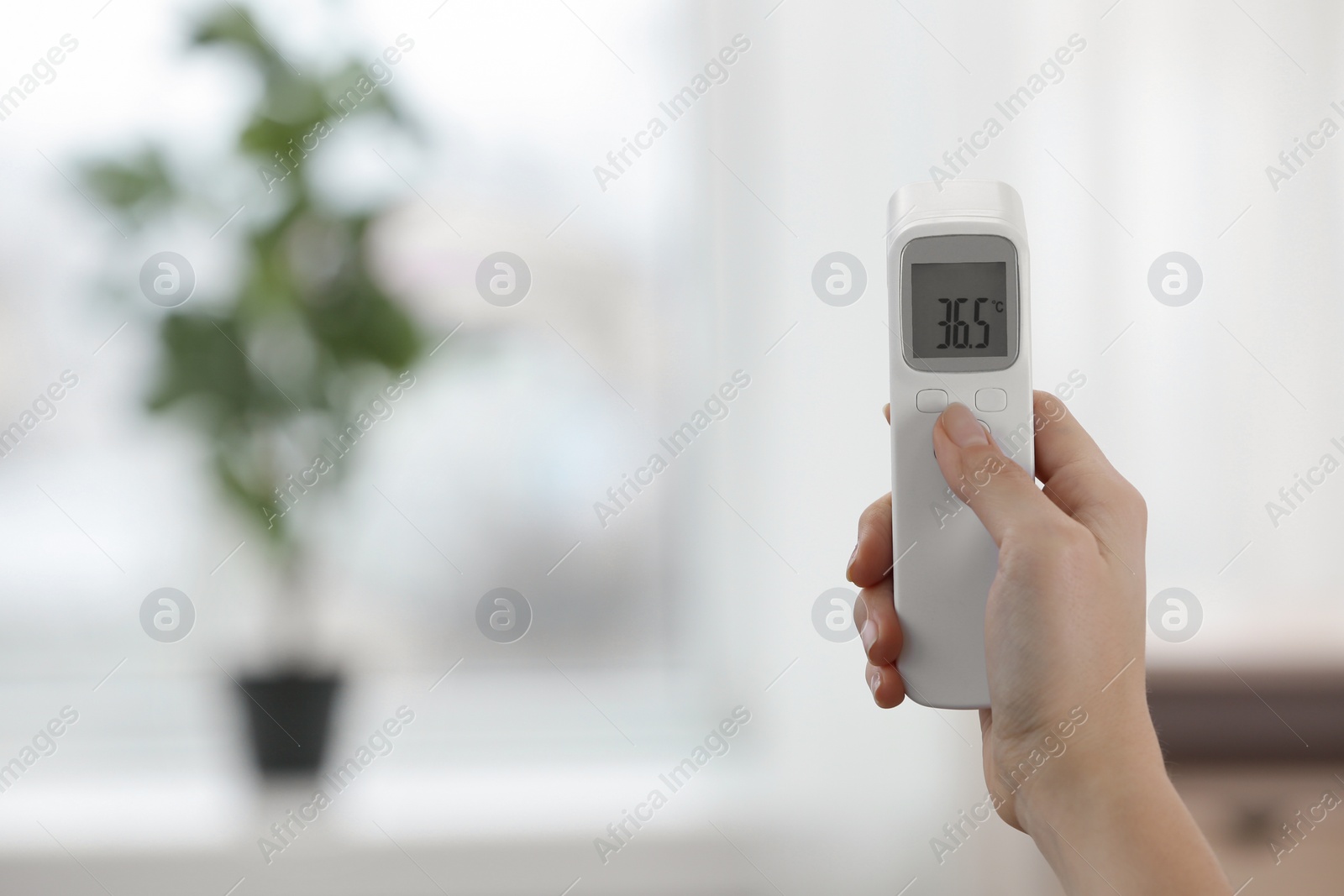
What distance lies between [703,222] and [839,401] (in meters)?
0.28

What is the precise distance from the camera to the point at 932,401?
0.62m

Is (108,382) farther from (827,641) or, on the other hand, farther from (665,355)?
(827,641)

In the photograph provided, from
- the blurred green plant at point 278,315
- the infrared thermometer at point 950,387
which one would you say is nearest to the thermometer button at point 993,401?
the infrared thermometer at point 950,387

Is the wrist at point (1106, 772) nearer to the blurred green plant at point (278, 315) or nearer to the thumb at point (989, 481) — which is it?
the thumb at point (989, 481)

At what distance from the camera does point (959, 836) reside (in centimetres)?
103

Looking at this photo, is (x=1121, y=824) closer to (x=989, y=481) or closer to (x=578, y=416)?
(x=989, y=481)

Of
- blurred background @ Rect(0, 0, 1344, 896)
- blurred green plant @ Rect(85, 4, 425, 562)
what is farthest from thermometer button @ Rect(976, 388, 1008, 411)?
blurred green plant @ Rect(85, 4, 425, 562)

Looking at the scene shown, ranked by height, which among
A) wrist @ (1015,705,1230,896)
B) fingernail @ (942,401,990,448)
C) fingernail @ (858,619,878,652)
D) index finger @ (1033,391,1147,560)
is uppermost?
fingernail @ (942,401,990,448)

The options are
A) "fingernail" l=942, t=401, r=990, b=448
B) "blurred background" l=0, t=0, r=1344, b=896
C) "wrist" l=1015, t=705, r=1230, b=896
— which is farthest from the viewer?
"blurred background" l=0, t=0, r=1344, b=896

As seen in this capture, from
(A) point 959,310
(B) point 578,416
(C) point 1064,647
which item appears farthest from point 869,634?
(B) point 578,416

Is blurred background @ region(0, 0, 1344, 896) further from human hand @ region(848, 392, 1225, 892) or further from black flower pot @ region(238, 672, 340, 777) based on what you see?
human hand @ region(848, 392, 1225, 892)

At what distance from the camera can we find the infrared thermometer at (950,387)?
1.99 feet

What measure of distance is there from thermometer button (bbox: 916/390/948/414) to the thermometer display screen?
0.08 feet

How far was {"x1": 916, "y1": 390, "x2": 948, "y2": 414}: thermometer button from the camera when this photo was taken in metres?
0.62
